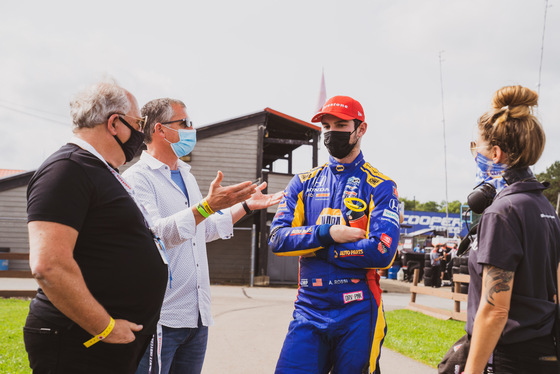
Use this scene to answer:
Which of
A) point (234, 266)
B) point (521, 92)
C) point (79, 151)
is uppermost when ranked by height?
point (521, 92)

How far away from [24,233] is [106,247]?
21366 mm

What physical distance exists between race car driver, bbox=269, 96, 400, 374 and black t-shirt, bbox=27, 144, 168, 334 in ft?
3.64

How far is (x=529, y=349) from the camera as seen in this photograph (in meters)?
2.25

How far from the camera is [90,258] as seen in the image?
223cm

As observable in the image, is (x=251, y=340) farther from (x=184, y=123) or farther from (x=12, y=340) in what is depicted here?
(x=184, y=123)

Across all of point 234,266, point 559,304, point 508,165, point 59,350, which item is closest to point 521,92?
point 508,165

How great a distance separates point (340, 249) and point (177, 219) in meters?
1.06

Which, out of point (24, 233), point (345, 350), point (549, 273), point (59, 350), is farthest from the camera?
point (24, 233)

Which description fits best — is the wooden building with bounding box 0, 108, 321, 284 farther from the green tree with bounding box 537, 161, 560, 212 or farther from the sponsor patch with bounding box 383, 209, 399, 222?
the green tree with bounding box 537, 161, 560, 212

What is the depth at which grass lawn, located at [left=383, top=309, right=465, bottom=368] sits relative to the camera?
7.21 metres

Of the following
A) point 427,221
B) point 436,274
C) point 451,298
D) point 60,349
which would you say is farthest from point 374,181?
point 427,221

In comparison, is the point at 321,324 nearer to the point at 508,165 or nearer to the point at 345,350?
the point at 345,350

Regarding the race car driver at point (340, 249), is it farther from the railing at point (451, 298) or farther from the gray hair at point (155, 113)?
the railing at point (451, 298)

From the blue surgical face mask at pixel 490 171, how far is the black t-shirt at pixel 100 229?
184cm
